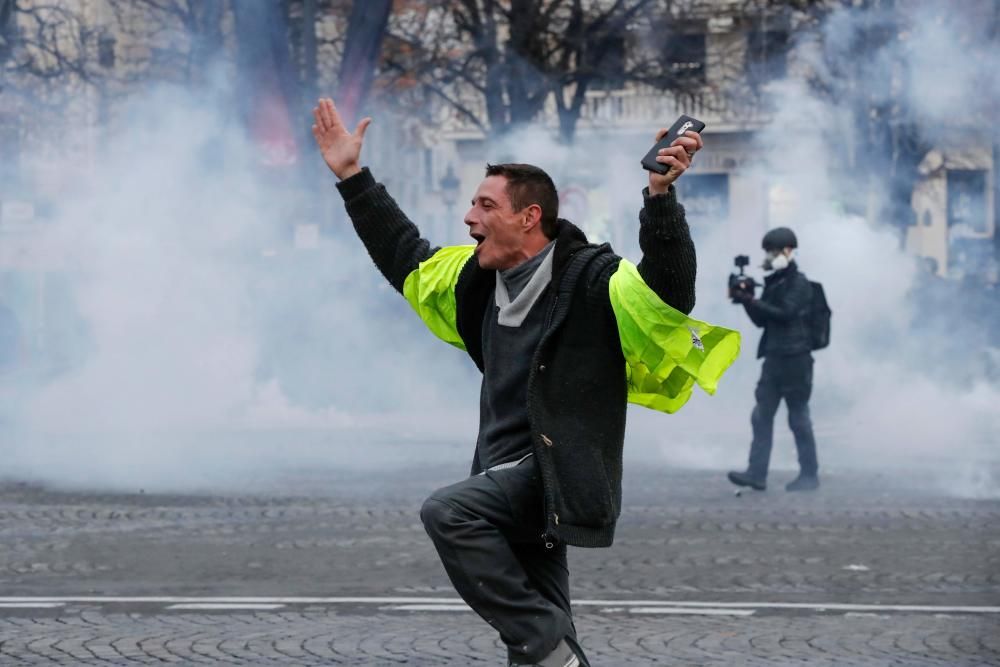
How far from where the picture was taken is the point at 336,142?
4.91 m

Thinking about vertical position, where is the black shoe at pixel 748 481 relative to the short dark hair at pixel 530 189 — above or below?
below

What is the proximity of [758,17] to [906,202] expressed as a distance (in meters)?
3.84

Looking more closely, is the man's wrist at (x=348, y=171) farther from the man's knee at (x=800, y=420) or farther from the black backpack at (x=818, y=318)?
the man's knee at (x=800, y=420)

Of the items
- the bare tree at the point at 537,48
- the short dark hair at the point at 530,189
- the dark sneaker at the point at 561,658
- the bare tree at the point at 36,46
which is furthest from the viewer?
the bare tree at the point at 537,48

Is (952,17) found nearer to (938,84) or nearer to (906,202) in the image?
(938,84)

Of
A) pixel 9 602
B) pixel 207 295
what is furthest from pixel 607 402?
pixel 207 295

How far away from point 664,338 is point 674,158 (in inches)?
16.9

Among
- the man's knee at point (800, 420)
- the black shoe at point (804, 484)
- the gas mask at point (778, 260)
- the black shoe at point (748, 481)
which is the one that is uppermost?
the gas mask at point (778, 260)

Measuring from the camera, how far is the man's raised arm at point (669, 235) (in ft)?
13.6

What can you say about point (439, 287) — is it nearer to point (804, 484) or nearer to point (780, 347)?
point (780, 347)

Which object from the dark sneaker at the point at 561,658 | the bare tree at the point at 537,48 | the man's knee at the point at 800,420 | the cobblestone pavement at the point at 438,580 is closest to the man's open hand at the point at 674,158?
the dark sneaker at the point at 561,658

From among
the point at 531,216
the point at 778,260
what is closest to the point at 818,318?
the point at 778,260

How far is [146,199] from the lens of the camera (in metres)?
18.8

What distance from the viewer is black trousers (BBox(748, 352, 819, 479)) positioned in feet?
37.9
